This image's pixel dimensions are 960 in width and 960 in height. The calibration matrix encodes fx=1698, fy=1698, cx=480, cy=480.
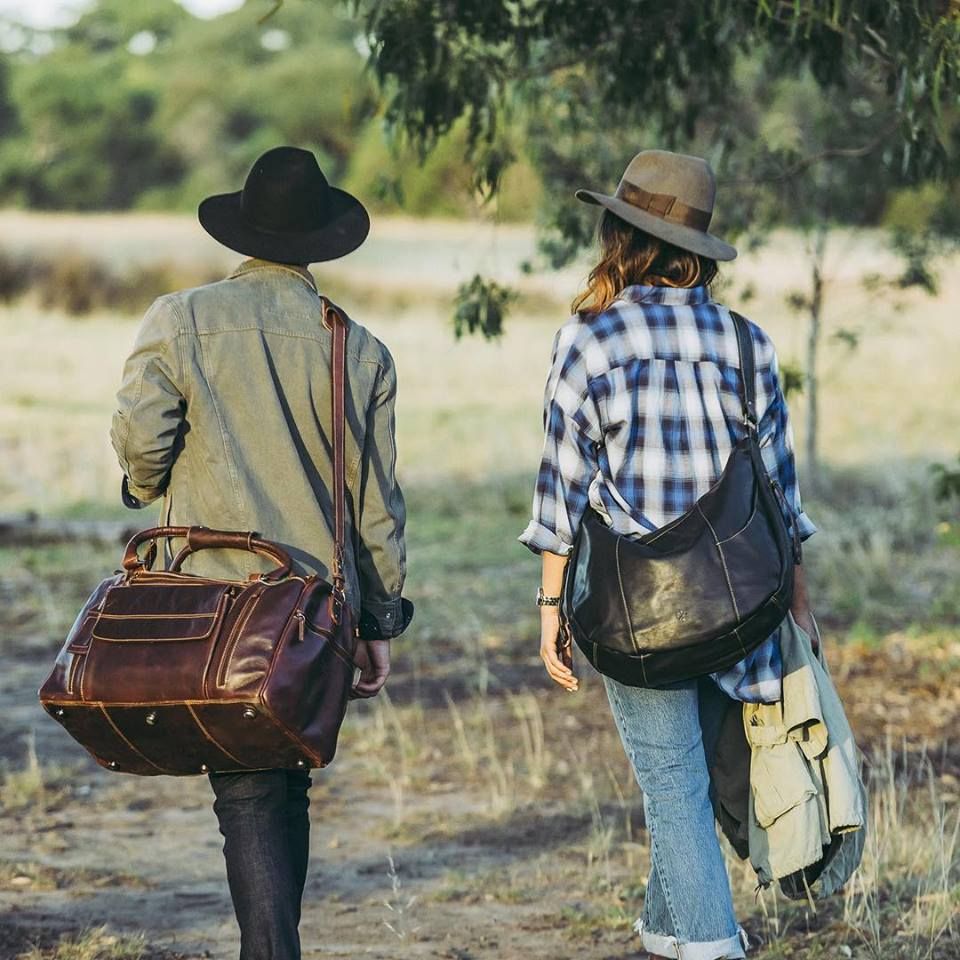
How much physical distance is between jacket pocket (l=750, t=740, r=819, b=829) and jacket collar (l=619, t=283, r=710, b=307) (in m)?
0.98

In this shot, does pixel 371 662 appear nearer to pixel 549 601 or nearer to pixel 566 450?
pixel 549 601

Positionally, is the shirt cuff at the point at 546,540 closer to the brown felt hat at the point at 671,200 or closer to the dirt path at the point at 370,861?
the brown felt hat at the point at 671,200

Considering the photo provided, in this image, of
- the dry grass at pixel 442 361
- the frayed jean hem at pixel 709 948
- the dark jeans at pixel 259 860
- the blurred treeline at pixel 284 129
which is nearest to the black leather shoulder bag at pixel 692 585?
the frayed jean hem at pixel 709 948

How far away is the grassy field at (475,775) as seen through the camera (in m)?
4.70

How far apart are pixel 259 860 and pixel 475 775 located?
125 inches

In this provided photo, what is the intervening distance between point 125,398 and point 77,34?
3274 inches

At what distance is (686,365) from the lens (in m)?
3.53

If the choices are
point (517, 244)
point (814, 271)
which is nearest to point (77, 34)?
point (517, 244)

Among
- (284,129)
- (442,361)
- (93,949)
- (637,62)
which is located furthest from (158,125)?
(93,949)

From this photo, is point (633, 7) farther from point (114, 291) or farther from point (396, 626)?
point (114, 291)

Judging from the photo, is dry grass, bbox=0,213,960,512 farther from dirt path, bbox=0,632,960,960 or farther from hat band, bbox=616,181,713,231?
hat band, bbox=616,181,713,231

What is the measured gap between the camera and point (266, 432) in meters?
3.51

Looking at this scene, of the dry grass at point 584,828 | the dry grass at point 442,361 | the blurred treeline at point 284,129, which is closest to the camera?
the dry grass at point 584,828

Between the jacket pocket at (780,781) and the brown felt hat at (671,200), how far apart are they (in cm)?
108
